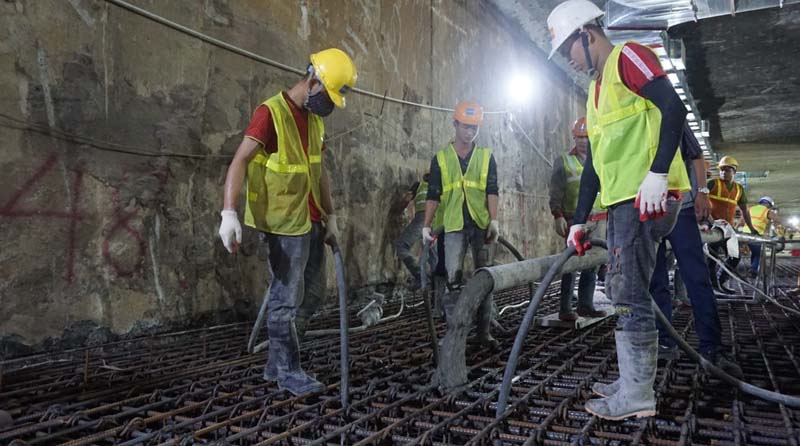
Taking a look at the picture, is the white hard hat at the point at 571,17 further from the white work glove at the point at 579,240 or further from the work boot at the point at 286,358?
the work boot at the point at 286,358

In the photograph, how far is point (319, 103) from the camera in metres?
2.74

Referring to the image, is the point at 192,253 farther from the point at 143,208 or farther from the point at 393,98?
the point at 393,98

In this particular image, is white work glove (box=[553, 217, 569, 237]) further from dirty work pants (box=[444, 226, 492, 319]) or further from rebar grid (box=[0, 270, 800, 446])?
rebar grid (box=[0, 270, 800, 446])

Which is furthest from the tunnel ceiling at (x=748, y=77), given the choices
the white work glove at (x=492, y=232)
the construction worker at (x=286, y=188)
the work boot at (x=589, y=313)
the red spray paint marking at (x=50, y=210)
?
the red spray paint marking at (x=50, y=210)

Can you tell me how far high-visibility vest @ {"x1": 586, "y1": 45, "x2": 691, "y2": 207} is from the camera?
210cm

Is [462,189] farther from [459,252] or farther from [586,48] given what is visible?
[586,48]

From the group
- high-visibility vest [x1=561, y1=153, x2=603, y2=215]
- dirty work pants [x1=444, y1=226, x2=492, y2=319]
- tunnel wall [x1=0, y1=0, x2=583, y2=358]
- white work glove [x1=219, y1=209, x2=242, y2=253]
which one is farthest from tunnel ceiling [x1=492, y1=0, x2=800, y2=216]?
white work glove [x1=219, y1=209, x2=242, y2=253]

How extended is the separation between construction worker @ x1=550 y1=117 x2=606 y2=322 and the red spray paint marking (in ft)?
11.2

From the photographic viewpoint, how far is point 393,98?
6094 millimetres

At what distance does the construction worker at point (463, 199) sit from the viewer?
3816 mm

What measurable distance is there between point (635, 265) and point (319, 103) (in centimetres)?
168

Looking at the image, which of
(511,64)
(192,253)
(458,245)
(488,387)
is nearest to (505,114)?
(511,64)

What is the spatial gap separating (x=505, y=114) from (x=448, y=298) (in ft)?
19.6

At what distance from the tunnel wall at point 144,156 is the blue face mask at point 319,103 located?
1.55 m
